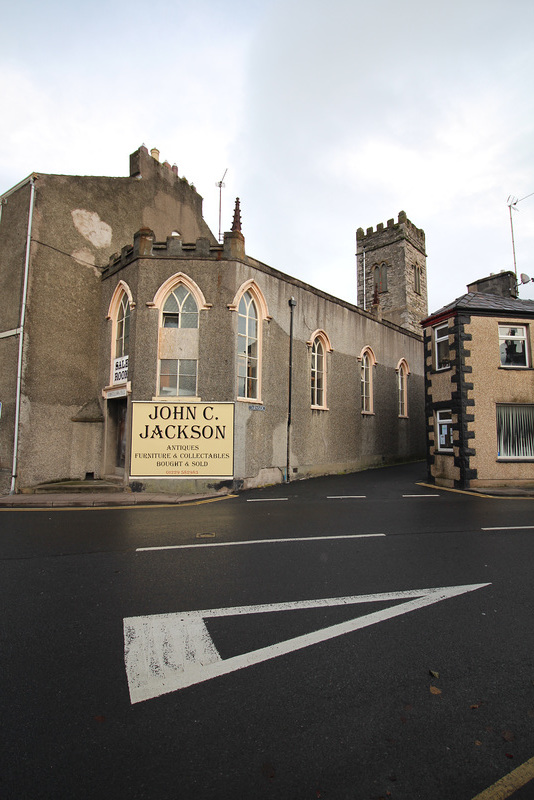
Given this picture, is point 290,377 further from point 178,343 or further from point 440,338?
point 440,338

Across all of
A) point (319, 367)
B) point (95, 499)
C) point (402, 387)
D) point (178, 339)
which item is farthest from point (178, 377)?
point (402, 387)

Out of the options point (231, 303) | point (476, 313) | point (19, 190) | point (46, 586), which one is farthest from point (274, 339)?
point (46, 586)

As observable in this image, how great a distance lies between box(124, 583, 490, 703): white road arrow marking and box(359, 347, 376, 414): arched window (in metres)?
16.0

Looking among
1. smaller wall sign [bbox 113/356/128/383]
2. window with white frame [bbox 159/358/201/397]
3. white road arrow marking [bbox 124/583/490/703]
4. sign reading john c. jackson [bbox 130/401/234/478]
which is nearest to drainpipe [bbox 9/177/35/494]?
smaller wall sign [bbox 113/356/128/383]

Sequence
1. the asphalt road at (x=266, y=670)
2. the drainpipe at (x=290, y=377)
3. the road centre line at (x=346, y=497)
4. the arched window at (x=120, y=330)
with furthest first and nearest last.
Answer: the drainpipe at (x=290, y=377), the arched window at (x=120, y=330), the road centre line at (x=346, y=497), the asphalt road at (x=266, y=670)

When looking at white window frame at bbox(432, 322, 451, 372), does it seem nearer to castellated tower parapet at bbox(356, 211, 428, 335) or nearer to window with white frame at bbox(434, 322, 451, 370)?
window with white frame at bbox(434, 322, 451, 370)

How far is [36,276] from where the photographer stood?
13.9 metres

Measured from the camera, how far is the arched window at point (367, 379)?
20.1 meters

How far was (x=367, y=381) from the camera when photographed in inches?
805

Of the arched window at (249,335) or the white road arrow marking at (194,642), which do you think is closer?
the white road arrow marking at (194,642)

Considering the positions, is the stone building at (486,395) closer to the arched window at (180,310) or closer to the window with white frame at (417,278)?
the arched window at (180,310)

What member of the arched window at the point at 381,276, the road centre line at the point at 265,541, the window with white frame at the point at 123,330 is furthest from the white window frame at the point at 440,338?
the arched window at the point at 381,276

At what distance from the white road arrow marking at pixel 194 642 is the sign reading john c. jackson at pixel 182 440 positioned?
8.91 meters

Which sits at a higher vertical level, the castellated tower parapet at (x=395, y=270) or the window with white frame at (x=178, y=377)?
the castellated tower parapet at (x=395, y=270)
